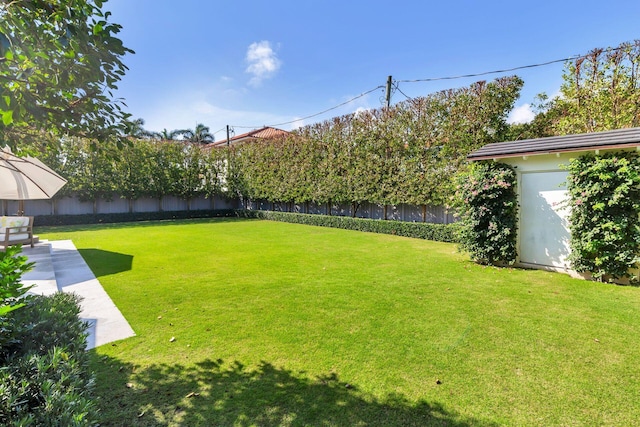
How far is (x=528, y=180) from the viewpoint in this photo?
7648 mm

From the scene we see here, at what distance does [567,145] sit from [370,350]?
21.4 feet

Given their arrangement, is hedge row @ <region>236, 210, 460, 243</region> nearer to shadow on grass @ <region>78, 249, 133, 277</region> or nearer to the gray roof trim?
the gray roof trim

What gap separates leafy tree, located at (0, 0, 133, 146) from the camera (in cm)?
174

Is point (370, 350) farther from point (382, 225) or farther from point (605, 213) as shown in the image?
point (382, 225)

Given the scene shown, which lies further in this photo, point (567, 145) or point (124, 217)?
point (124, 217)

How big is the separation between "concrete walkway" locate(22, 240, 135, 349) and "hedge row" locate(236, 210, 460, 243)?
331 inches

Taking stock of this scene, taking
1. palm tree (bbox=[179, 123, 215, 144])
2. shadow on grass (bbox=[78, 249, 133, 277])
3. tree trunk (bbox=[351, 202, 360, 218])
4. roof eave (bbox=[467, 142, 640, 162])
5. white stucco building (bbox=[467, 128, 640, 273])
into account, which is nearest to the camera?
roof eave (bbox=[467, 142, 640, 162])

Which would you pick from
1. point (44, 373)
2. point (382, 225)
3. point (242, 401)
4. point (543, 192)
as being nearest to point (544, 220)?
point (543, 192)

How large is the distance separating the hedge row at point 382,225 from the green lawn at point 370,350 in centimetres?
406

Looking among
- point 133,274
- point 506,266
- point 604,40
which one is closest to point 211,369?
point 133,274

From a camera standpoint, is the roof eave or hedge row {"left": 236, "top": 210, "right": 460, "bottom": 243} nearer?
the roof eave

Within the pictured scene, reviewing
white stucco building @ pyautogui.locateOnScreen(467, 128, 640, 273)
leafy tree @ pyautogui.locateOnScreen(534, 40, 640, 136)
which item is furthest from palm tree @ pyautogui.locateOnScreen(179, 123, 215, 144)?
white stucco building @ pyautogui.locateOnScreen(467, 128, 640, 273)

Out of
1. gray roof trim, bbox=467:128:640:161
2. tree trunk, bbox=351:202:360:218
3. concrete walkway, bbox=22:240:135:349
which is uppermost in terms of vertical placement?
gray roof trim, bbox=467:128:640:161

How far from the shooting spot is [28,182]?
7355 mm
